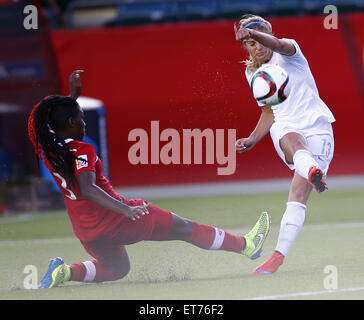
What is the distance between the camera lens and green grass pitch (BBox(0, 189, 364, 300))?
5.46 m

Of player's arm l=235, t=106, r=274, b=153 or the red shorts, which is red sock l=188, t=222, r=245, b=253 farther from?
player's arm l=235, t=106, r=274, b=153

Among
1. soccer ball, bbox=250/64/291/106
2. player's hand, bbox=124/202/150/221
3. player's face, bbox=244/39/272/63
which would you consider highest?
player's face, bbox=244/39/272/63

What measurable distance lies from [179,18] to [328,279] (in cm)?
999

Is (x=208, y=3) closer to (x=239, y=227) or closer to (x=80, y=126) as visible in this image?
(x=239, y=227)

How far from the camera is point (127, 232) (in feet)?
19.1

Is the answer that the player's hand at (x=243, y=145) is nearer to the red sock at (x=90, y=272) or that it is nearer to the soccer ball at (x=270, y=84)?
the soccer ball at (x=270, y=84)

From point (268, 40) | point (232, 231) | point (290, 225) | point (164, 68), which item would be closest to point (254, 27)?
point (268, 40)

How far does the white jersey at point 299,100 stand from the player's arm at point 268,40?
0.53ft

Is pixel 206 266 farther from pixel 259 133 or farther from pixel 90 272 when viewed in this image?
pixel 259 133

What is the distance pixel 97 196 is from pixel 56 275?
687mm

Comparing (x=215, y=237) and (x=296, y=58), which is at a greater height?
(x=296, y=58)

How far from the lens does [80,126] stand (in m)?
5.80

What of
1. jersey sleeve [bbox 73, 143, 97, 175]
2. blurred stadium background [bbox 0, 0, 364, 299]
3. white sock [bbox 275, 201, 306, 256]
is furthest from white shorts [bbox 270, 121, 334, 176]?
blurred stadium background [bbox 0, 0, 364, 299]

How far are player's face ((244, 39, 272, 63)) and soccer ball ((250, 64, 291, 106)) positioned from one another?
27 centimetres
